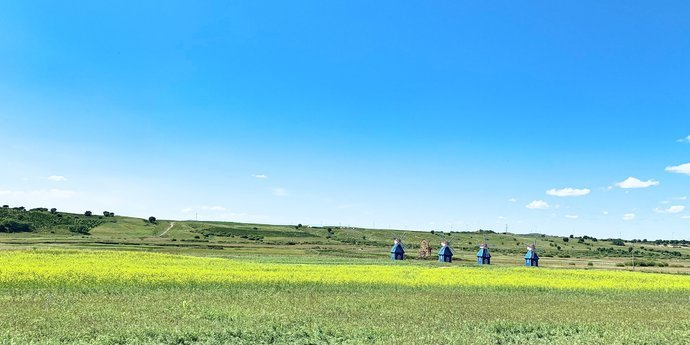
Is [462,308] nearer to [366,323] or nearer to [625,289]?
[366,323]

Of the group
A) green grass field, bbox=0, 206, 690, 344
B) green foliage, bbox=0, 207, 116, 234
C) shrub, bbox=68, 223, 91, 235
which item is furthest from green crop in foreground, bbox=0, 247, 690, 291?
green foliage, bbox=0, 207, 116, 234

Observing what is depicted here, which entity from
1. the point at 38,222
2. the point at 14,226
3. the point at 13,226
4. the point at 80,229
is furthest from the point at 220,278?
the point at 38,222

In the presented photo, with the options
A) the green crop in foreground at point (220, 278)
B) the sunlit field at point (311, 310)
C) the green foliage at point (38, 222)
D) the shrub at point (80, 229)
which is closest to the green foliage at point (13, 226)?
the green foliage at point (38, 222)

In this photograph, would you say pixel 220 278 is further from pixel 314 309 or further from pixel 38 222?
pixel 38 222

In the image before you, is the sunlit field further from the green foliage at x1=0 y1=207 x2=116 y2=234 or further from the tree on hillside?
the green foliage at x1=0 y1=207 x2=116 y2=234

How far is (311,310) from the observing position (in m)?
29.1

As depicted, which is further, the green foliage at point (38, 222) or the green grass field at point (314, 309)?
the green foliage at point (38, 222)

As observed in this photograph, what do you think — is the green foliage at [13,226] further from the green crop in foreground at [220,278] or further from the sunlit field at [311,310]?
the sunlit field at [311,310]

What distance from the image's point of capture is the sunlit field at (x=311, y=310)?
22.0 m

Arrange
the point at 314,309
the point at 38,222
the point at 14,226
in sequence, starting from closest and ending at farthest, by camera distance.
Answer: the point at 314,309 → the point at 14,226 → the point at 38,222

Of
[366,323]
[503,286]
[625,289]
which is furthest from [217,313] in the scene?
[625,289]

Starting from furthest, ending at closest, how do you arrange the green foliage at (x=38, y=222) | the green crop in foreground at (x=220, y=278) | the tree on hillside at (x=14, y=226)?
the green foliage at (x=38, y=222) < the tree on hillside at (x=14, y=226) < the green crop in foreground at (x=220, y=278)

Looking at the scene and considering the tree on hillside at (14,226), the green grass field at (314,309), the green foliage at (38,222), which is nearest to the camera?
the green grass field at (314,309)

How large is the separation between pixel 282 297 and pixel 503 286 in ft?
72.5
